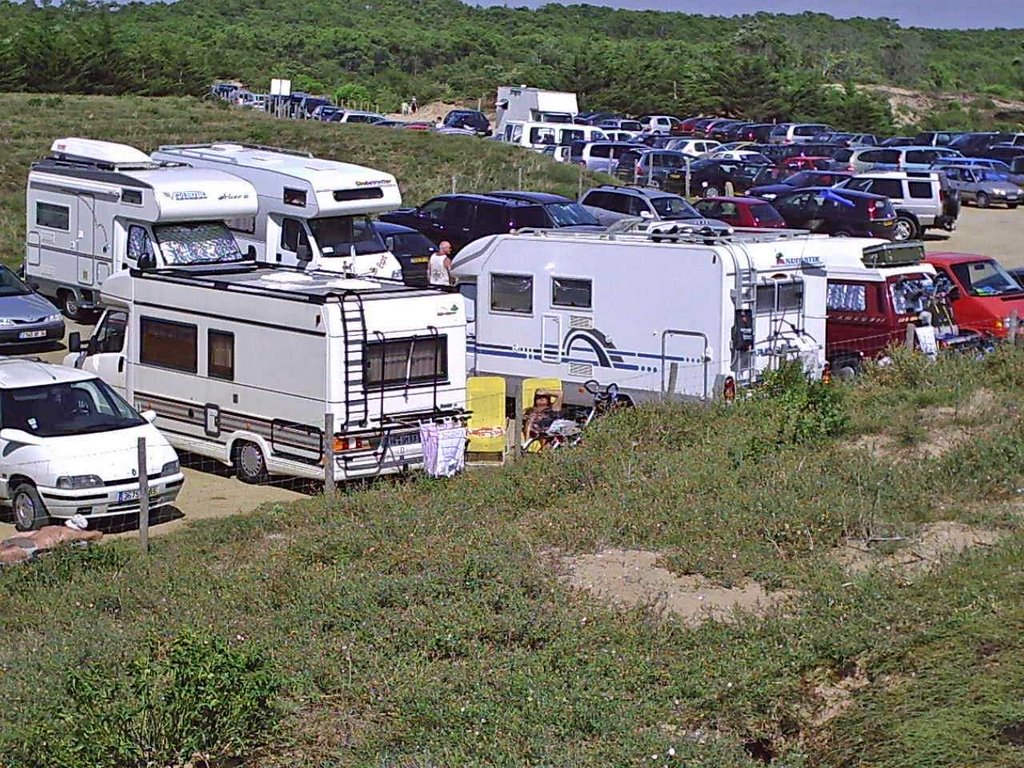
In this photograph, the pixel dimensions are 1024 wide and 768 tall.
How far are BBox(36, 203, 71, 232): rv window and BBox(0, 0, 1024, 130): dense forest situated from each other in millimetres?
27755

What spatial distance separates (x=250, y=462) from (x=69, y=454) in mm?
2545

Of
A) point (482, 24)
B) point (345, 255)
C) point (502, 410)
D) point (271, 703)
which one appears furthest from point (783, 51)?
point (271, 703)

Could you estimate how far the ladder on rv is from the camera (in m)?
15.2

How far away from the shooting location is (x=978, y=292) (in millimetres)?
21062

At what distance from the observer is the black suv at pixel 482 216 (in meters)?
26.2

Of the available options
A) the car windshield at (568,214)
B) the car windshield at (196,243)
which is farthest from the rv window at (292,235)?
the car windshield at (568,214)

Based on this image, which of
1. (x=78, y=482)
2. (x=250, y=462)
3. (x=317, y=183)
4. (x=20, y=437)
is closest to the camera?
(x=78, y=482)

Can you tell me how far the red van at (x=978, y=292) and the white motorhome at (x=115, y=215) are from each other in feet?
35.1

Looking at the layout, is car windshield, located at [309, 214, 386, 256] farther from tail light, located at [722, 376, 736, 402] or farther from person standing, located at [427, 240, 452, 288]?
tail light, located at [722, 376, 736, 402]

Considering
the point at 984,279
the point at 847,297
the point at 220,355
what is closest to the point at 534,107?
the point at 984,279

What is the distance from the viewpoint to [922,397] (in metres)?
Result: 14.6

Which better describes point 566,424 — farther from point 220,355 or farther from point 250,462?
point 220,355

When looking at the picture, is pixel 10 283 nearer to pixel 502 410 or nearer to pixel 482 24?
pixel 502 410

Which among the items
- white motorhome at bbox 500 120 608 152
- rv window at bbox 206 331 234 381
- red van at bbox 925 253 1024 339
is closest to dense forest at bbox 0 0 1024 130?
white motorhome at bbox 500 120 608 152
